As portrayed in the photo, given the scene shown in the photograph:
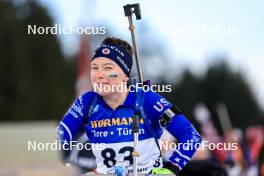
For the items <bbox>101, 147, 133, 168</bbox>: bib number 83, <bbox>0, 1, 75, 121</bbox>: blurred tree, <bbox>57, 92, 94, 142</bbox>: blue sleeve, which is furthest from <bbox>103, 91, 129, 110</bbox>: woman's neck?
<bbox>0, 1, 75, 121</bbox>: blurred tree

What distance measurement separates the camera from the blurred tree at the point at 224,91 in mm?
38472

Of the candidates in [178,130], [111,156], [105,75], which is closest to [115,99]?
[105,75]

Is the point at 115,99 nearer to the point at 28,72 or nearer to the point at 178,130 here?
the point at 178,130

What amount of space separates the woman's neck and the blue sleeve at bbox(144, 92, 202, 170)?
0.20 metres

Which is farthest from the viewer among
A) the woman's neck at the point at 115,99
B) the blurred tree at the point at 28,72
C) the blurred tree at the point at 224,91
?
the blurred tree at the point at 28,72

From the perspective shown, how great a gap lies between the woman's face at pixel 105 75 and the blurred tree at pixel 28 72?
32.9m

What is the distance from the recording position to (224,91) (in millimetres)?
41688

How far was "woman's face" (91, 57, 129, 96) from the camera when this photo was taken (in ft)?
20.8

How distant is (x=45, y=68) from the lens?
4322 centimetres

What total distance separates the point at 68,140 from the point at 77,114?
0.24 meters

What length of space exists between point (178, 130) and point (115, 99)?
0.56m

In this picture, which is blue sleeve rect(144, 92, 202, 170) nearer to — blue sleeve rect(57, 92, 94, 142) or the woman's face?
the woman's face

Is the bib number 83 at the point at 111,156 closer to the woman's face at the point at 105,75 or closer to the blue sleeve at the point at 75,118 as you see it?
the blue sleeve at the point at 75,118

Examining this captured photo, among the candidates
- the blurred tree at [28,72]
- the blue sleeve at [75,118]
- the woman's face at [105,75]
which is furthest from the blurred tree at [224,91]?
the woman's face at [105,75]
